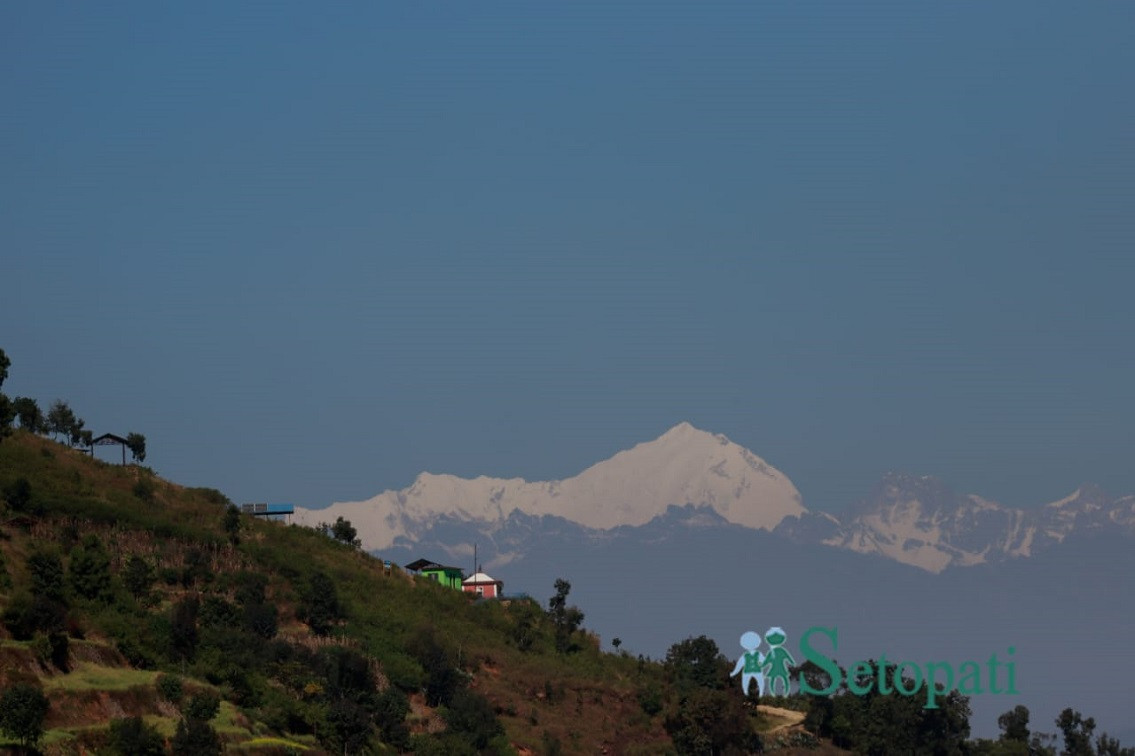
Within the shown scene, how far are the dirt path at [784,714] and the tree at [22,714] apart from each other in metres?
56.4

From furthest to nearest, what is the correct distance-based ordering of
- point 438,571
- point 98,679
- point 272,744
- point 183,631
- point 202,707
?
point 438,571
point 183,631
point 272,744
point 202,707
point 98,679

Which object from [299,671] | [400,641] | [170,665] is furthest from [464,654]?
[170,665]

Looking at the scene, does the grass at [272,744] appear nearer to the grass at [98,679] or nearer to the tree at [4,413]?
the grass at [98,679]

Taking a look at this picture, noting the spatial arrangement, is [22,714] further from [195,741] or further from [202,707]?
[202,707]

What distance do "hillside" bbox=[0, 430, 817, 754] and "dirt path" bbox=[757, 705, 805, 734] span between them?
1189 millimetres

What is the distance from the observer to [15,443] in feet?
315

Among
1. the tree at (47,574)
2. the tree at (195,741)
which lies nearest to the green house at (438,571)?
the tree at (47,574)

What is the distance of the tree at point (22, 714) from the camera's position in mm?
51625

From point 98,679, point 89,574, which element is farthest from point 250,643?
point 98,679

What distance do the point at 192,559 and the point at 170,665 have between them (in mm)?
20135

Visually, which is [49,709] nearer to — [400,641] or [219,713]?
[219,713]

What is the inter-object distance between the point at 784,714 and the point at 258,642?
40.9 meters

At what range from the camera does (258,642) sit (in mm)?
77875

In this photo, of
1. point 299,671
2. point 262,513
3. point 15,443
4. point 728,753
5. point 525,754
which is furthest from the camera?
point 262,513
